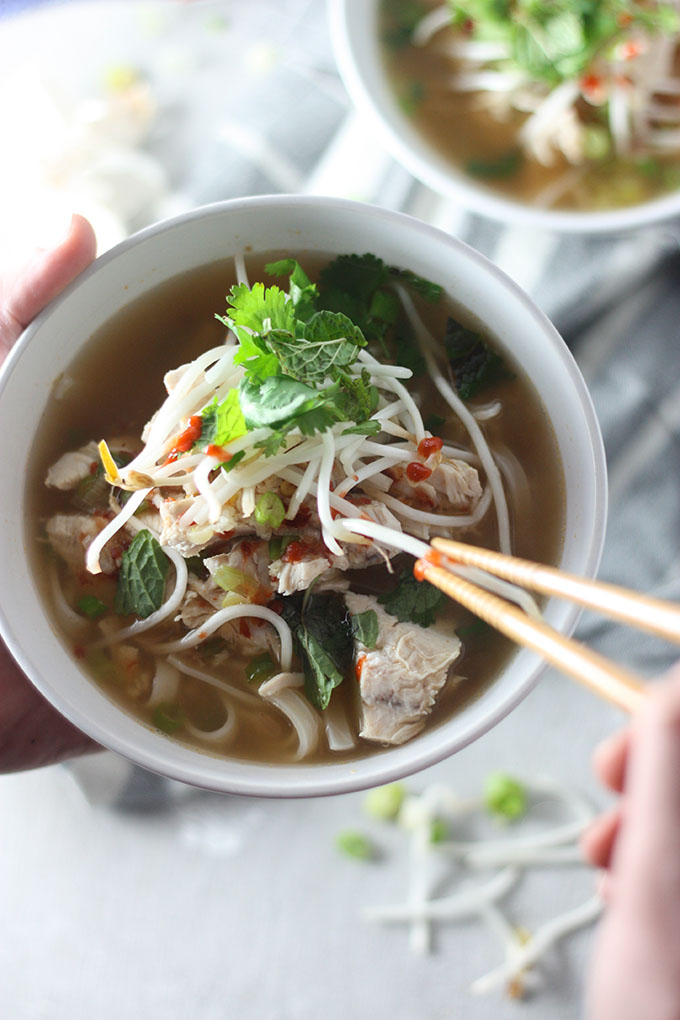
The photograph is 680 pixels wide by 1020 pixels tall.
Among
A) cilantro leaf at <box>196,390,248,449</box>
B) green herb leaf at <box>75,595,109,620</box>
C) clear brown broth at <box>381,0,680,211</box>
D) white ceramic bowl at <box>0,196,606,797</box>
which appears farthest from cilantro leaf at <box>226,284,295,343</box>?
clear brown broth at <box>381,0,680,211</box>

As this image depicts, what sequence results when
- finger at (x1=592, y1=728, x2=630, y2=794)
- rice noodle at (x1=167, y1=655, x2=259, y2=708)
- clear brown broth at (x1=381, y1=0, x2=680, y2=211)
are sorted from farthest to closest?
clear brown broth at (x1=381, y1=0, x2=680, y2=211) → rice noodle at (x1=167, y1=655, x2=259, y2=708) → finger at (x1=592, y1=728, x2=630, y2=794)

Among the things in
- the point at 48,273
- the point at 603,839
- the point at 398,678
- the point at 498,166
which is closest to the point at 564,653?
the point at 603,839

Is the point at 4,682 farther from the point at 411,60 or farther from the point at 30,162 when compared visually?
the point at 411,60

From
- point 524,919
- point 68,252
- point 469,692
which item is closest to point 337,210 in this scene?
point 68,252

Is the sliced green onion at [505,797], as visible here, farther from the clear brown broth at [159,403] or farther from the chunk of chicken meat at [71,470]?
the chunk of chicken meat at [71,470]

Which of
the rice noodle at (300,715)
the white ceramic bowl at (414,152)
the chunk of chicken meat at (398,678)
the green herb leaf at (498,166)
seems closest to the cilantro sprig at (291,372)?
the chunk of chicken meat at (398,678)

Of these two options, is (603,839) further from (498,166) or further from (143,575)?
(498,166)

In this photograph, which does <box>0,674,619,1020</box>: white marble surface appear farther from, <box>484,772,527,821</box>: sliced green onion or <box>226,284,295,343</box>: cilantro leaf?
<box>226,284,295,343</box>: cilantro leaf
